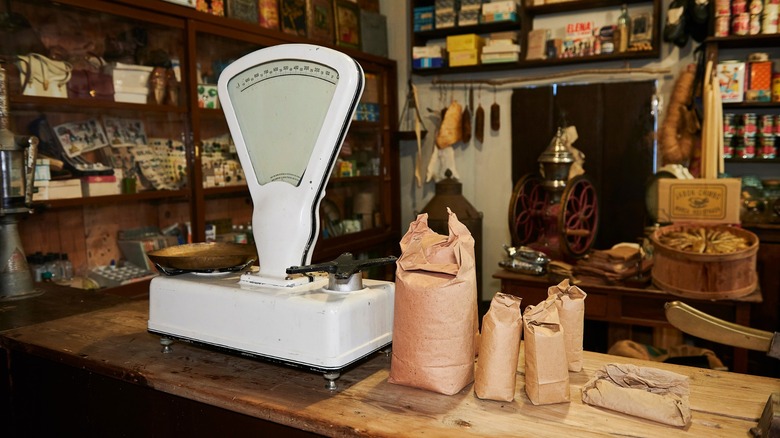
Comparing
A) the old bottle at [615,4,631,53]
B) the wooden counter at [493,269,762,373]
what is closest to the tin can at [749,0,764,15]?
the old bottle at [615,4,631,53]

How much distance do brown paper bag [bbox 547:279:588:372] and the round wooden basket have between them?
156 centimetres

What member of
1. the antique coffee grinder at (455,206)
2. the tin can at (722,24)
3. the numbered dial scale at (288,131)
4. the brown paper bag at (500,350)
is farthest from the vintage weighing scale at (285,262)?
the tin can at (722,24)

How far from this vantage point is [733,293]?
2477mm

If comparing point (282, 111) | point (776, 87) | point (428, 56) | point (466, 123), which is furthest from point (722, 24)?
point (282, 111)

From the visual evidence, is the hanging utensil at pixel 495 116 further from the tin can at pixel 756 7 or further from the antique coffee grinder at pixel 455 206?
the tin can at pixel 756 7

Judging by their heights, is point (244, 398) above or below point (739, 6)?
below

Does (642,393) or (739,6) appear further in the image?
(739,6)

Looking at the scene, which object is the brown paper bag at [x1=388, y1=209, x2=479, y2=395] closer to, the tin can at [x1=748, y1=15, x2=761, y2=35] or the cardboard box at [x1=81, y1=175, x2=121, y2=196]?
the cardboard box at [x1=81, y1=175, x2=121, y2=196]

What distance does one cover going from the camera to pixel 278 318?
3.73 feet

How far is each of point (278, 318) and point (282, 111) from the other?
414 millimetres

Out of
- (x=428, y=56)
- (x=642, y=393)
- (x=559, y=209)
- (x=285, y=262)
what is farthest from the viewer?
(x=428, y=56)

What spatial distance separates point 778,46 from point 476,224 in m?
2.21

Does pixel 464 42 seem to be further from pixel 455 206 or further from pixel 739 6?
pixel 739 6

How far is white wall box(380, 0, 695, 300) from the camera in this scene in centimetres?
470
